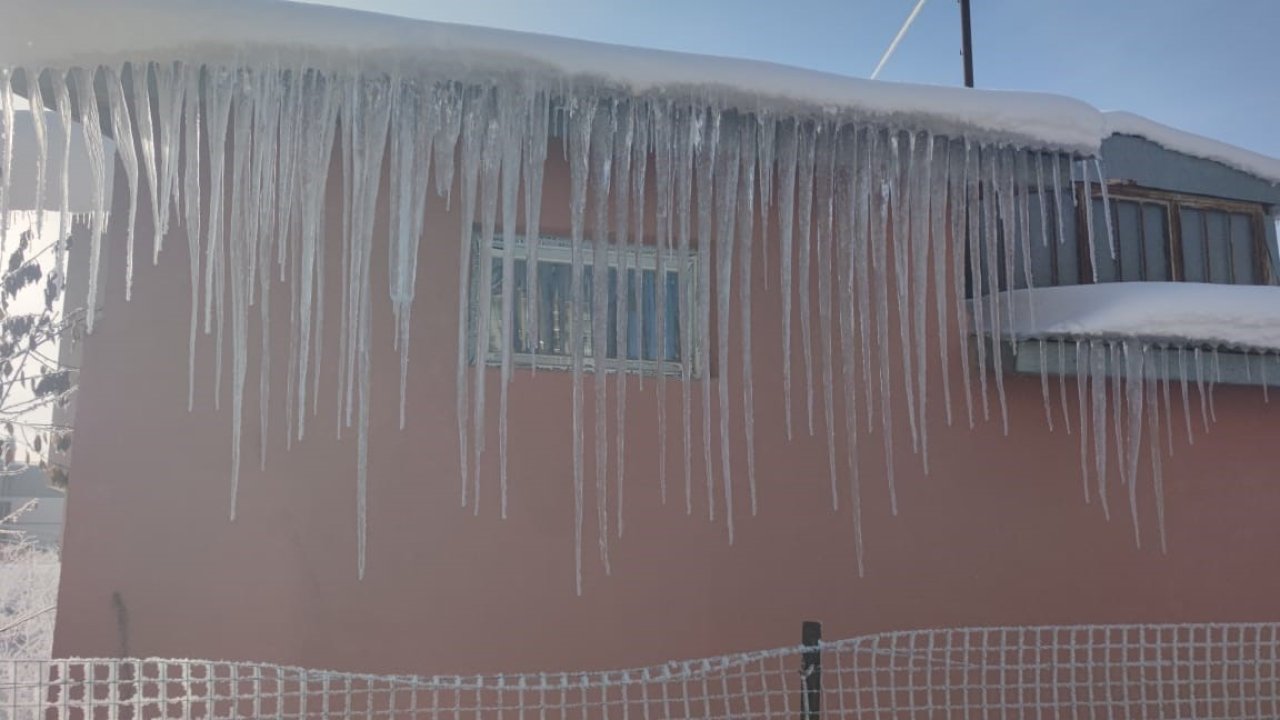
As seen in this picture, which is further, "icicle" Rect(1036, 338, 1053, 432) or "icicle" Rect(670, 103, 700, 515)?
"icicle" Rect(1036, 338, 1053, 432)

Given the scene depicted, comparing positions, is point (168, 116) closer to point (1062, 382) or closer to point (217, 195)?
point (217, 195)

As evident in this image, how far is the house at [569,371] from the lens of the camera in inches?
154

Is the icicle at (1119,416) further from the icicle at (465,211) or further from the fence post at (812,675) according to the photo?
the icicle at (465,211)

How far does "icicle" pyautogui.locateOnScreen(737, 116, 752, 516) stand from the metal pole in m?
4.73

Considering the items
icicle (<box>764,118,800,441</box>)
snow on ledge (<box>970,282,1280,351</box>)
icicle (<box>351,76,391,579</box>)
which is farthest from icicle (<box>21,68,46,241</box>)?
snow on ledge (<box>970,282,1280,351</box>)

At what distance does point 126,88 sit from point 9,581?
34.8 feet

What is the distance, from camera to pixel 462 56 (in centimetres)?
382

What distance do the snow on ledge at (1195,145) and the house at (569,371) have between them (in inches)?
32.6

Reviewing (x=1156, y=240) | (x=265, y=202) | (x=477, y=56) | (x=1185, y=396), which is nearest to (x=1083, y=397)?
(x=1185, y=396)

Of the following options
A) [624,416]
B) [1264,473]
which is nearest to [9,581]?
[624,416]

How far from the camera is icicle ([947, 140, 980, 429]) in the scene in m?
4.62

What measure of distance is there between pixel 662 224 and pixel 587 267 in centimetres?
47

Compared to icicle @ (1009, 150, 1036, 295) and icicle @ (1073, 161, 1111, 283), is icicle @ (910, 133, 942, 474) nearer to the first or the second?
icicle @ (1009, 150, 1036, 295)

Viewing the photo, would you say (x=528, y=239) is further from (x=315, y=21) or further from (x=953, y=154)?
(x=953, y=154)
